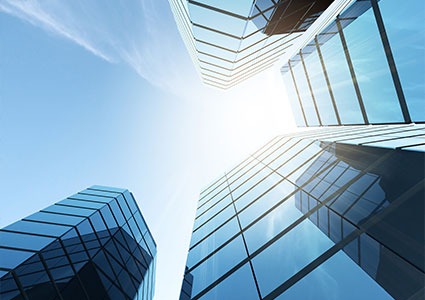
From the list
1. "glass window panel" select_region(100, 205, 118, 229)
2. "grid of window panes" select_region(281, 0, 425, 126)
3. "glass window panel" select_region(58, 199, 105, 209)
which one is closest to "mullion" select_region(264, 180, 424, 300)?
"grid of window panes" select_region(281, 0, 425, 126)

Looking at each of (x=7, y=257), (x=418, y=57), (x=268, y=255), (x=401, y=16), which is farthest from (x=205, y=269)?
(x=401, y=16)

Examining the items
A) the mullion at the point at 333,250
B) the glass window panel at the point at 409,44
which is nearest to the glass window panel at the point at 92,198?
the mullion at the point at 333,250

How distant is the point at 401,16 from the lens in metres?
5.32

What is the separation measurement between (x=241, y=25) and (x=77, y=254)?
8593 millimetres

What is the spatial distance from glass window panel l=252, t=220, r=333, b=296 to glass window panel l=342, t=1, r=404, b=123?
4436 millimetres

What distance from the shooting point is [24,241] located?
6.59m

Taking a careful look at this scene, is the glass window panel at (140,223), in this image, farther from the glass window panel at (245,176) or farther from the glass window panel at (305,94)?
the glass window panel at (305,94)

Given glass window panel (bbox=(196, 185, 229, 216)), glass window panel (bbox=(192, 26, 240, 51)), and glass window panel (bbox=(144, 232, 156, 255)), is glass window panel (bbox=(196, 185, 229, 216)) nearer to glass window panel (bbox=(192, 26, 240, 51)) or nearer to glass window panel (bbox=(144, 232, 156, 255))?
glass window panel (bbox=(144, 232, 156, 255))

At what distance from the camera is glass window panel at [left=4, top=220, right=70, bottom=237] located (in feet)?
23.5

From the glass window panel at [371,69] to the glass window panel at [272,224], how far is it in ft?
12.6

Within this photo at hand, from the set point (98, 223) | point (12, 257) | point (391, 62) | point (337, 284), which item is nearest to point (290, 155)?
point (391, 62)

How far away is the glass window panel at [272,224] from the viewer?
14.3 ft

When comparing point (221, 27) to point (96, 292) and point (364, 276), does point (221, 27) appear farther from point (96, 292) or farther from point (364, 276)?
point (96, 292)

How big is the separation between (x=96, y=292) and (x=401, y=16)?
10233mm
